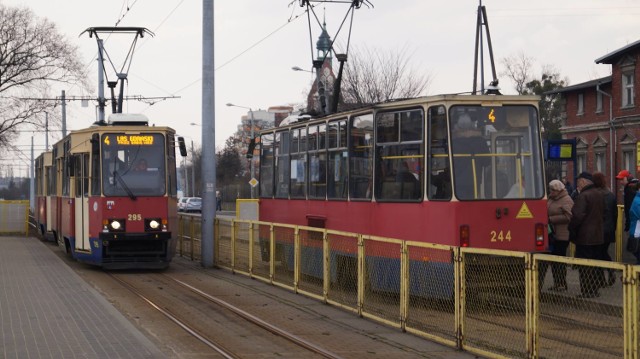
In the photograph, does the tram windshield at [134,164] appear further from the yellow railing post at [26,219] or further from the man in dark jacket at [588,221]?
the yellow railing post at [26,219]

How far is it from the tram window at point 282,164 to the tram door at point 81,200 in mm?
4352

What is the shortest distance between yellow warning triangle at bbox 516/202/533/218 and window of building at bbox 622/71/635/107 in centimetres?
3200

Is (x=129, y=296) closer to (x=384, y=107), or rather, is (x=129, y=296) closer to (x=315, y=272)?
(x=315, y=272)

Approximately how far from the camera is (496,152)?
44.8ft

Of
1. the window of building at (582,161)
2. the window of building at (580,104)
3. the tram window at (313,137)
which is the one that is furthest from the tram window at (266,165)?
the window of building at (580,104)

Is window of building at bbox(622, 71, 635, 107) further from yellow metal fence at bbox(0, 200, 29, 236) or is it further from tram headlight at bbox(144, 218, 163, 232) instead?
tram headlight at bbox(144, 218, 163, 232)

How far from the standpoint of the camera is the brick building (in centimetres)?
4316

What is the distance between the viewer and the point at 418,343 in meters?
11.2

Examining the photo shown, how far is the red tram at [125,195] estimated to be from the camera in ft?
66.9

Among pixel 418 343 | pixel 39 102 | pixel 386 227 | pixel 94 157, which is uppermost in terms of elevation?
pixel 39 102

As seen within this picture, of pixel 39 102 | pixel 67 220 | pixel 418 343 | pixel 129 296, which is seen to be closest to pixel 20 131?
pixel 39 102

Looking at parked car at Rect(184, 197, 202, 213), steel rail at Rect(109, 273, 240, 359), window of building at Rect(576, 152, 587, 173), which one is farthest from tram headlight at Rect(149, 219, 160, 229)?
parked car at Rect(184, 197, 202, 213)

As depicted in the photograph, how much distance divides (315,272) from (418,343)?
437 centimetres

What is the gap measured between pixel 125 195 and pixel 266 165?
306cm
